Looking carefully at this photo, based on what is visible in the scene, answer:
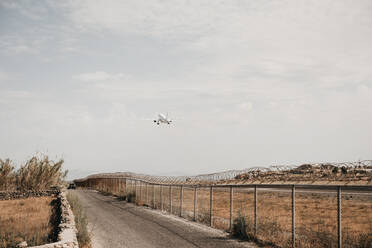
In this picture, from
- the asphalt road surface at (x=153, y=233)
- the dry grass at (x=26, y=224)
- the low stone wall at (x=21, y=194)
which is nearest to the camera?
the dry grass at (x=26, y=224)

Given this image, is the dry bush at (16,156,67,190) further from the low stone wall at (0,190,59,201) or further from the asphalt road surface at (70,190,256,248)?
the asphalt road surface at (70,190,256,248)

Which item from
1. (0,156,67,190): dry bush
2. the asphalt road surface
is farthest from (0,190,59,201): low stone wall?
the asphalt road surface

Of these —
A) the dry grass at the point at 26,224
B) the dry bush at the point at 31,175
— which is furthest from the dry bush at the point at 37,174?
the dry grass at the point at 26,224

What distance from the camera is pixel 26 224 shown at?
16.9m

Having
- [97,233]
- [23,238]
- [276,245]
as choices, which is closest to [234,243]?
[276,245]

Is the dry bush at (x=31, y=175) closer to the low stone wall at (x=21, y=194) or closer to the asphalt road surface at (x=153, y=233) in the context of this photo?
the low stone wall at (x=21, y=194)

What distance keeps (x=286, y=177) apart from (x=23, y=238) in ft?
156

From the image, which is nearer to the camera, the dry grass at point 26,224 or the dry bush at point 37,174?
the dry grass at point 26,224

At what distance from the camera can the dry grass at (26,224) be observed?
12.9 m

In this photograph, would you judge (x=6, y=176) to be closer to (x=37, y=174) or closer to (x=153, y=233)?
(x=37, y=174)

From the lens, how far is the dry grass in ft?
42.4

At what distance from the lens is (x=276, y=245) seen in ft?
42.7

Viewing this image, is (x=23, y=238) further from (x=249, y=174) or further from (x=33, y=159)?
(x=249, y=174)

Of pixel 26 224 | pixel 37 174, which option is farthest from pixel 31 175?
pixel 26 224
